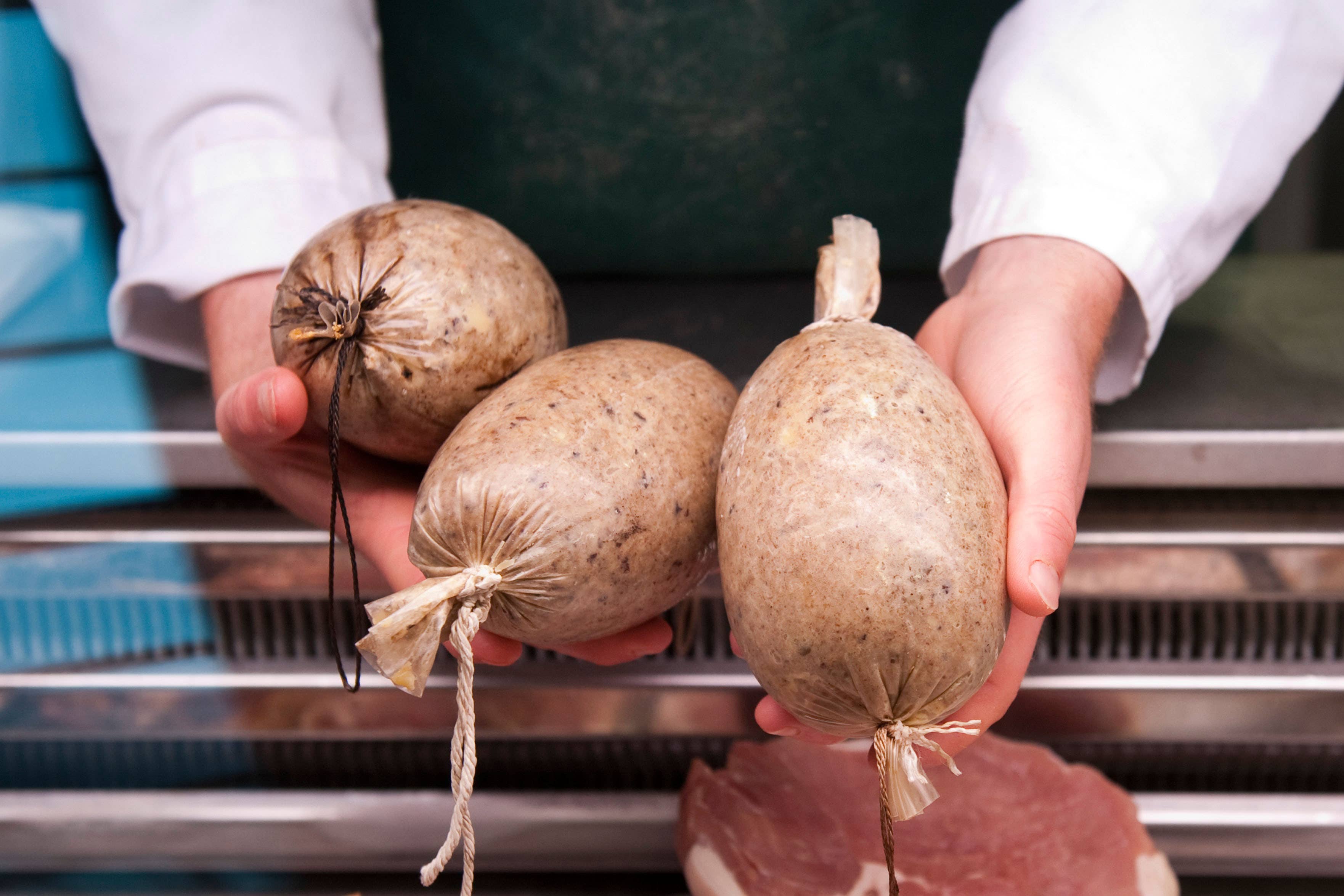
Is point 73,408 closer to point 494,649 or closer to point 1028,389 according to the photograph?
point 494,649

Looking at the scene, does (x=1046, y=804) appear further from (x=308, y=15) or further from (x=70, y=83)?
(x=70, y=83)

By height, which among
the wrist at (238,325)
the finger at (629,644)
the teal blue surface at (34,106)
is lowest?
the finger at (629,644)

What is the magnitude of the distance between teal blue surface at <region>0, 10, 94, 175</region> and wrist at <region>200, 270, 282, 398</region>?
29 cm

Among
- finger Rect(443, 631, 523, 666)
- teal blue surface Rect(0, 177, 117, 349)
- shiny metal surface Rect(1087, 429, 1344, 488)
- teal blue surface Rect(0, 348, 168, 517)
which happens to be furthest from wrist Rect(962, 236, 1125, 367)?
teal blue surface Rect(0, 177, 117, 349)

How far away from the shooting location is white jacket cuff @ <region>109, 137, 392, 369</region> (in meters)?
0.98

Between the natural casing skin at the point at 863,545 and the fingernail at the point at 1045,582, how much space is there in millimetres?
25

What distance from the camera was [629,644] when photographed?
728 millimetres

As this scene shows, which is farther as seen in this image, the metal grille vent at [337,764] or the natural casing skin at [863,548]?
the metal grille vent at [337,764]

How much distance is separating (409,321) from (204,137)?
0.56 m

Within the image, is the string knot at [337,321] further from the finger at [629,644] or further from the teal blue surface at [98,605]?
the teal blue surface at [98,605]

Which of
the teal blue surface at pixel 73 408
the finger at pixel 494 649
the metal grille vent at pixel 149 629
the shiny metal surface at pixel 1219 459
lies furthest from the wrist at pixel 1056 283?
the teal blue surface at pixel 73 408

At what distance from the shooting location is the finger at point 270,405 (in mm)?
697

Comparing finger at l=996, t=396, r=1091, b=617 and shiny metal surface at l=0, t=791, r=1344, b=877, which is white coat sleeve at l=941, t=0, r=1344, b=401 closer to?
finger at l=996, t=396, r=1091, b=617

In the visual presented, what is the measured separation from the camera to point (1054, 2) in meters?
1.00
